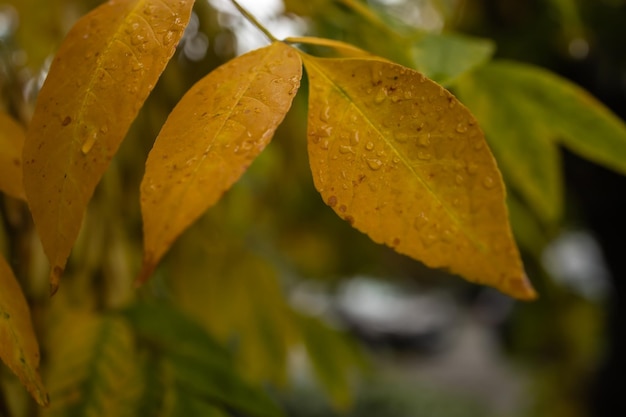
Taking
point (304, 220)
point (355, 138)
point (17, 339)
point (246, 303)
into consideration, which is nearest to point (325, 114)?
point (355, 138)

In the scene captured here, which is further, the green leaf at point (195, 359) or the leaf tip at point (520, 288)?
the green leaf at point (195, 359)

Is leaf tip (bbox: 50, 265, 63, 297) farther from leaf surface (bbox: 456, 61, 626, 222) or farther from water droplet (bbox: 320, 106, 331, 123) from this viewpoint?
leaf surface (bbox: 456, 61, 626, 222)

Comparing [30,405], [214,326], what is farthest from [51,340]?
[214,326]

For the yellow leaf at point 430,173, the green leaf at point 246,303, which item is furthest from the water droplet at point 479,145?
the green leaf at point 246,303

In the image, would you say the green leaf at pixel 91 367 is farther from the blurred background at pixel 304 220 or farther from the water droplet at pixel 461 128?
the water droplet at pixel 461 128

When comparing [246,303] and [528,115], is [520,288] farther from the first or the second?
[246,303]

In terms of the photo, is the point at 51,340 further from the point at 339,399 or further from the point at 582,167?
the point at 582,167
